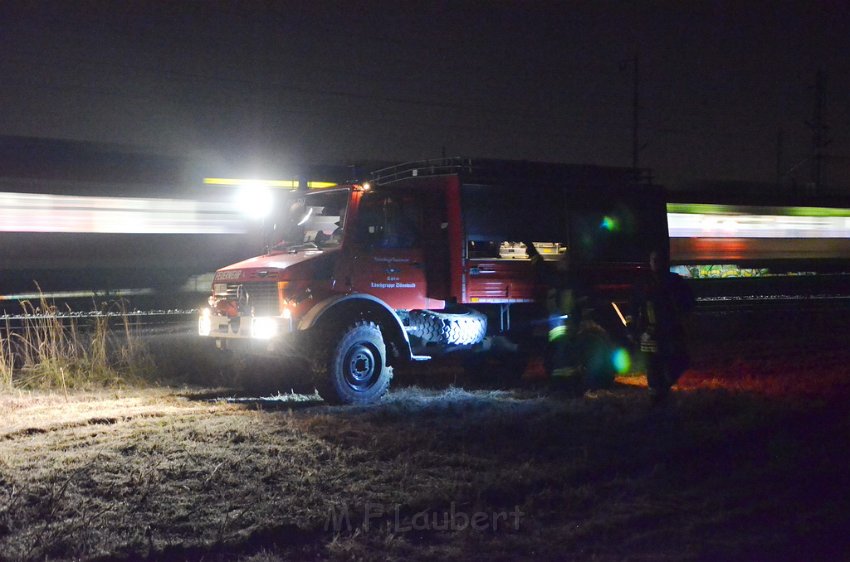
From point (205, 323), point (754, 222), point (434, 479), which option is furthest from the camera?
A: point (754, 222)

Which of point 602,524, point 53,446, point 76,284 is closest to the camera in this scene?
point 602,524

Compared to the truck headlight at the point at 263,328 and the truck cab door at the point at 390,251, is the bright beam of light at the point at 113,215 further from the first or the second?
the truck headlight at the point at 263,328

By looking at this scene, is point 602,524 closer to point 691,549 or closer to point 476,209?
point 691,549

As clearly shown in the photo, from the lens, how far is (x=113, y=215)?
52.9ft

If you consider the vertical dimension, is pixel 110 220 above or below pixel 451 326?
above

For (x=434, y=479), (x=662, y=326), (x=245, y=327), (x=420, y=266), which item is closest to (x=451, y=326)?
(x=420, y=266)

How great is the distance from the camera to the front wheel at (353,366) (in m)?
8.84

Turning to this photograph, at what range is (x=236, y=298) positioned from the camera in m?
9.32

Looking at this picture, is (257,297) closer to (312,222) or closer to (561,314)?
(312,222)

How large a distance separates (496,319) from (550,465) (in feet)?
14.0

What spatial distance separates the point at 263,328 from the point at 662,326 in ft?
14.1

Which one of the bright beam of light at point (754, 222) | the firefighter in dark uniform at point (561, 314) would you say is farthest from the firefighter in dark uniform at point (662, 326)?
the bright beam of light at point (754, 222)

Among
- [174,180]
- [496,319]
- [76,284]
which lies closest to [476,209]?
[496,319]

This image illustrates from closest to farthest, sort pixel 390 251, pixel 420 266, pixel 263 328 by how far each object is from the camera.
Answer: pixel 263 328
pixel 390 251
pixel 420 266
